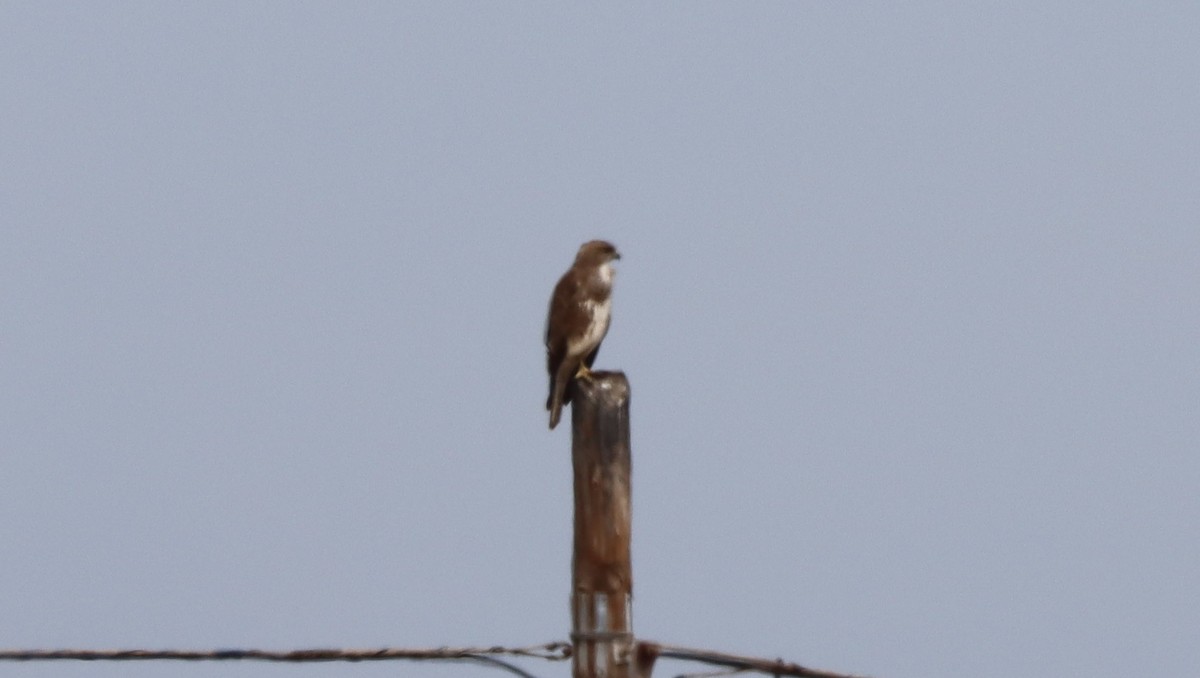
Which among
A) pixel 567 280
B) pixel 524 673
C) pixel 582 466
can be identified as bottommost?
pixel 524 673

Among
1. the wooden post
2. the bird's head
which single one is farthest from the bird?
the wooden post

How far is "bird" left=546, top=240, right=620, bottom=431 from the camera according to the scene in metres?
10.5

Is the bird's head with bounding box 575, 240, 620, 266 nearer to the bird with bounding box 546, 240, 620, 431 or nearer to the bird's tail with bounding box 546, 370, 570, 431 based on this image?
the bird with bounding box 546, 240, 620, 431

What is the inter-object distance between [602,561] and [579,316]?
3.42 m

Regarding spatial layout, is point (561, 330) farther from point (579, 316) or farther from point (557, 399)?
point (557, 399)

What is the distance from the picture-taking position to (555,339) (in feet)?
36.1

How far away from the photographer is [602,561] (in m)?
7.99

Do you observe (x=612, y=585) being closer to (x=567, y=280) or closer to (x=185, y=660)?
(x=185, y=660)

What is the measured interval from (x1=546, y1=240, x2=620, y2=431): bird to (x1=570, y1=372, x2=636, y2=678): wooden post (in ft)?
6.63

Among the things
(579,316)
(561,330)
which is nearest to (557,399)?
(561,330)

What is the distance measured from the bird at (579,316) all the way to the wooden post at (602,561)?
2021mm

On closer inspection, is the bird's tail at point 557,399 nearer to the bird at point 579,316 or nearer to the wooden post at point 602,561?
the bird at point 579,316

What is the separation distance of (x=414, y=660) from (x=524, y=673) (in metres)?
0.39

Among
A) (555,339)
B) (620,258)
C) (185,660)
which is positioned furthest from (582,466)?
A: (620,258)
